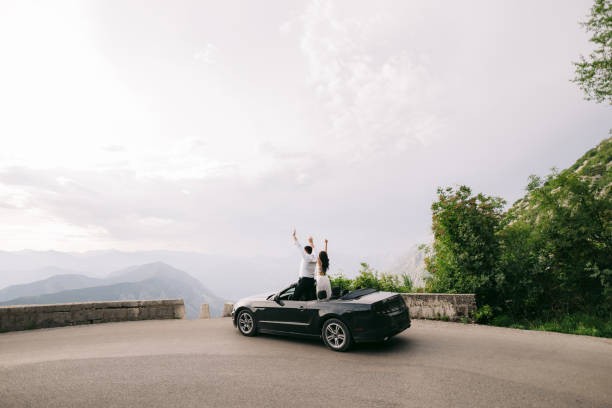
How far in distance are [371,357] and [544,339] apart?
3.83 metres

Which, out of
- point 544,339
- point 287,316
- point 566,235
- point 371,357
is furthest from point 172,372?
point 566,235

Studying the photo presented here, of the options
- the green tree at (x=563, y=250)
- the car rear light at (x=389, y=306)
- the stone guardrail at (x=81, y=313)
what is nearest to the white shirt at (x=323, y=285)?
the car rear light at (x=389, y=306)

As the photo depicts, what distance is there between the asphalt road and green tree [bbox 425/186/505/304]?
53.7 inches

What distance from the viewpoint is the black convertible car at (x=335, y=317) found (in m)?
5.76

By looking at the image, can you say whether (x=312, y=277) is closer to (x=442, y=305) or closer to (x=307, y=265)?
(x=307, y=265)

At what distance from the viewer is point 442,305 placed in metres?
8.53

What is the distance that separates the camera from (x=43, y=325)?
9633mm

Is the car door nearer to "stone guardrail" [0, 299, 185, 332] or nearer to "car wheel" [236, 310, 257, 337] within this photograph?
"car wheel" [236, 310, 257, 337]

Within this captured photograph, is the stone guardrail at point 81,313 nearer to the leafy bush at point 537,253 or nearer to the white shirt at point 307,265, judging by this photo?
the white shirt at point 307,265

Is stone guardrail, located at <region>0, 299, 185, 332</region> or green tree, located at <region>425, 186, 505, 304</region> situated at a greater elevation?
green tree, located at <region>425, 186, 505, 304</region>

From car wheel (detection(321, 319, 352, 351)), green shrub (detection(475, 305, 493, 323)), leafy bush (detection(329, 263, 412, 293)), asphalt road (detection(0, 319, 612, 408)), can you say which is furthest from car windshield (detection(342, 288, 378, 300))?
leafy bush (detection(329, 263, 412, 293))

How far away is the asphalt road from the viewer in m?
4.11

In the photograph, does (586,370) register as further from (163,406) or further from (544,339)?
(163,406)

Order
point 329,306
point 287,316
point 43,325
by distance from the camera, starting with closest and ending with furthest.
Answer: point 329,306 → point 287,316 → point 43,325
